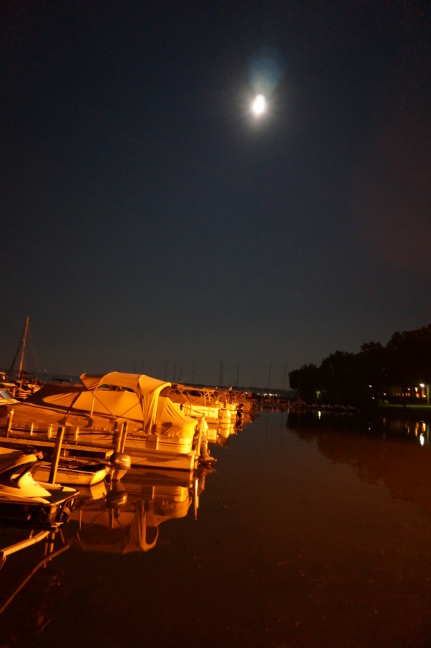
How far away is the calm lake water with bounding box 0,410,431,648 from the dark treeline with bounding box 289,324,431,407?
6907 cm

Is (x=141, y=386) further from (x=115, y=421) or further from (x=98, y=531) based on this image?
(x=98, y=531)

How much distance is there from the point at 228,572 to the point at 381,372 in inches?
3790

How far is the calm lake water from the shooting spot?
6832 millimetres

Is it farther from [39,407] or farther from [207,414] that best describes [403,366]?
[39,407]

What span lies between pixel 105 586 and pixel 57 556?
5.70 feet

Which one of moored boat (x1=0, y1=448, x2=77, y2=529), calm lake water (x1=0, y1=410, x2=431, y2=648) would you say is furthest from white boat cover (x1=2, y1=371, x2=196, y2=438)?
moored boat (x1=0, y1=448, x2=77, y2=529)

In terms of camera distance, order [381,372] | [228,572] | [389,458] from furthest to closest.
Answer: [381,372] < [389,458] < [228,572]

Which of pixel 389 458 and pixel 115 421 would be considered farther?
pixel 389 458

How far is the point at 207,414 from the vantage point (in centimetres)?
4288

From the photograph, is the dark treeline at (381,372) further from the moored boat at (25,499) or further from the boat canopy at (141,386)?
the moored boat at (25,499)

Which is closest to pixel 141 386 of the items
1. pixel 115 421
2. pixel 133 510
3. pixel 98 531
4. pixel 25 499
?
pixel 115 421

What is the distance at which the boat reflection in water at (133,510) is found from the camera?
10359mm

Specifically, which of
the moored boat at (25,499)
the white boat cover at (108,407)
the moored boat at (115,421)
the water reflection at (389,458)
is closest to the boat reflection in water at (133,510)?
the moored boat at (25,499)

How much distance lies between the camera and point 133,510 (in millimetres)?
13031
